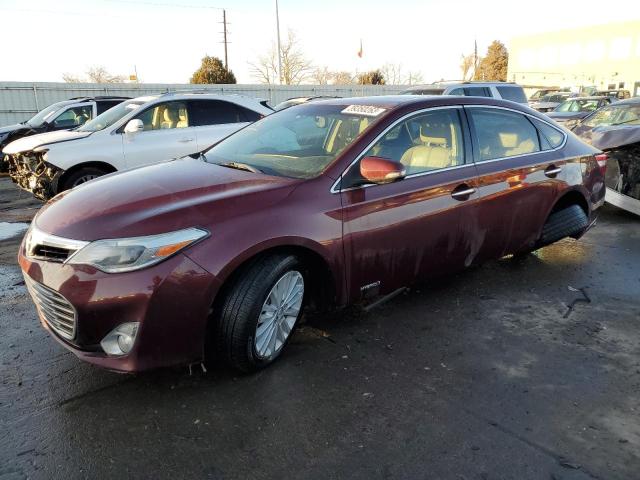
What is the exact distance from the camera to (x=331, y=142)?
3.62m

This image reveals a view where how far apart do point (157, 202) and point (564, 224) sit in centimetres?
380

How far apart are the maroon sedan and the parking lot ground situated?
32 cm

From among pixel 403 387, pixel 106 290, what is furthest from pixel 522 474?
pixel 106 290

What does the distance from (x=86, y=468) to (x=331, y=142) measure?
2.45 metres

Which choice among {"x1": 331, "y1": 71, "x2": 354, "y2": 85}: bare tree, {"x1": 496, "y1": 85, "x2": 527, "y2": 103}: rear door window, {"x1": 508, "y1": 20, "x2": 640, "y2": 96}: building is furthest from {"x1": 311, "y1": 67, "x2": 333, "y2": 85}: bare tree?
{"x1": 496, "y1": 85, "x2": 527, "y2": 103}: rear door window

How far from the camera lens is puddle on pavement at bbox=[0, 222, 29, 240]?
21.1 ft

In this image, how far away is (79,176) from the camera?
279 inches

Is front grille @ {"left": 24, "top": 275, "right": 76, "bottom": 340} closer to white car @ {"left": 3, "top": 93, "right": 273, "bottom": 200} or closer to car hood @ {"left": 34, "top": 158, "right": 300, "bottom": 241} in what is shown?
car hood @ {"left": 34, "top": 158, "right": 300, "bottom": 241}

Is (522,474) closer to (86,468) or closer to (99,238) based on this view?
(86,468)

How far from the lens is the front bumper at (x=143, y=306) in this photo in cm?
253

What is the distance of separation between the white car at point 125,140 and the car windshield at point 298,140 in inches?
118

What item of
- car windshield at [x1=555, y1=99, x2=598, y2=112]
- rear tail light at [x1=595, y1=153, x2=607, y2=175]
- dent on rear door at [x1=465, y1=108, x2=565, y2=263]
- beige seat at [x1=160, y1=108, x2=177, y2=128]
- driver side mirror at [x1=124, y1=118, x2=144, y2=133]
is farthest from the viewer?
car windshield at [x1=555, y1=99, x2=598, y2=112]

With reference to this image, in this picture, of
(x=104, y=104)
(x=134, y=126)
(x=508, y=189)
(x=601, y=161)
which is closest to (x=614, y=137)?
(x=601, y=161)

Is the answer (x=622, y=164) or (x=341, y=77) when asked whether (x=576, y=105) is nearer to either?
(x=622, y=164)
